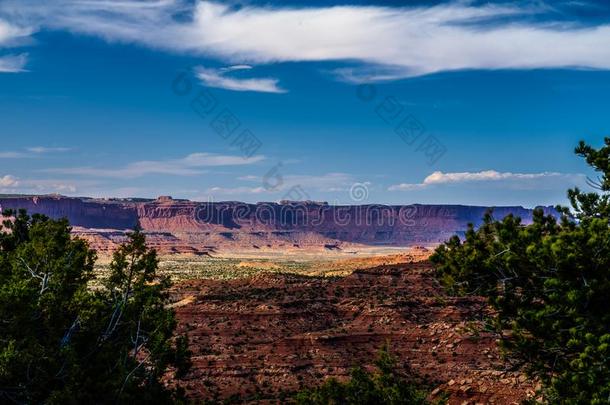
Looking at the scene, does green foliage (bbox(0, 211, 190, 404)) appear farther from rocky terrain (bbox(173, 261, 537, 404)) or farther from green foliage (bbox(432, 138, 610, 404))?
rocky terrain (bbox(173, 261, 537, 404))

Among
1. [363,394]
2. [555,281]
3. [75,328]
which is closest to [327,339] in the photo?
[75,328]

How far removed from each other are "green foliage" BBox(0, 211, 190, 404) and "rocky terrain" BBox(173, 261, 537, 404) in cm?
1062

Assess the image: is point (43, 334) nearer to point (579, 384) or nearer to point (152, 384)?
point (152, 384)

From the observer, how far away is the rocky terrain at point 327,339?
28645 millimetres

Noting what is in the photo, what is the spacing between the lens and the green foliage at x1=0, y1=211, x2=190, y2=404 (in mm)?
13828

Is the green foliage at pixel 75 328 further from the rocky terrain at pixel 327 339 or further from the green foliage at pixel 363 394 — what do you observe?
the rocky terrain at pixel 327 339

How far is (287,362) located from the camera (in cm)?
3338

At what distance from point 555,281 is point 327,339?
25848 millimetres

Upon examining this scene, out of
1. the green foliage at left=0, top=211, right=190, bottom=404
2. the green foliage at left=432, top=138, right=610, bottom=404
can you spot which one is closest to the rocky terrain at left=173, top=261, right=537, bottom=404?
the green foliage at left=432, top=138, right=610, bottom=404

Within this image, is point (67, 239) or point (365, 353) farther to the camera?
point (365, 353)

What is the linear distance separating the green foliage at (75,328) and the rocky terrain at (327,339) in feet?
34.8

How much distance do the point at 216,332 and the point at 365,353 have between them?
32.6 ft

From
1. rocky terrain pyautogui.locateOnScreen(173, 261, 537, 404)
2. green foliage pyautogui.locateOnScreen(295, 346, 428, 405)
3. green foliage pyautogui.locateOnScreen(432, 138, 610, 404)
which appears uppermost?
green foliage pyautogui.locateOnScreen(432, 138, 610, 404)

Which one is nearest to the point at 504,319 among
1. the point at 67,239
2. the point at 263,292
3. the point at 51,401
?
the point at 51,401
